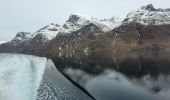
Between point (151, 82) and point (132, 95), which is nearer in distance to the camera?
point (132, 95)

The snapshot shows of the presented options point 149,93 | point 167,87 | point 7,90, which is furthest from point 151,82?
point 7,90

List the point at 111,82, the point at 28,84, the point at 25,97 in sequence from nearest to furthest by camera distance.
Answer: the point at 25,97 < the point at 28,84 < the point at 111,82

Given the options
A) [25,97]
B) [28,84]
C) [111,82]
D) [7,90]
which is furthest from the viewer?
[111,82]

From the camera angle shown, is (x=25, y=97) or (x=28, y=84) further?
(x=28, y=84)

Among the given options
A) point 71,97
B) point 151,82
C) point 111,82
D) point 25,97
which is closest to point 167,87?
point 151,82

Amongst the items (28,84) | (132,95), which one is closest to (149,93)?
(132,95)

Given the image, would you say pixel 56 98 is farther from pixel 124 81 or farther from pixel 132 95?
pixel 124 81

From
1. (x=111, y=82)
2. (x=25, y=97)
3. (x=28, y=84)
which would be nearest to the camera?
(x=25, y=97)

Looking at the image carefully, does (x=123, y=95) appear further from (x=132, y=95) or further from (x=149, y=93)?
(x=149, y=93)
